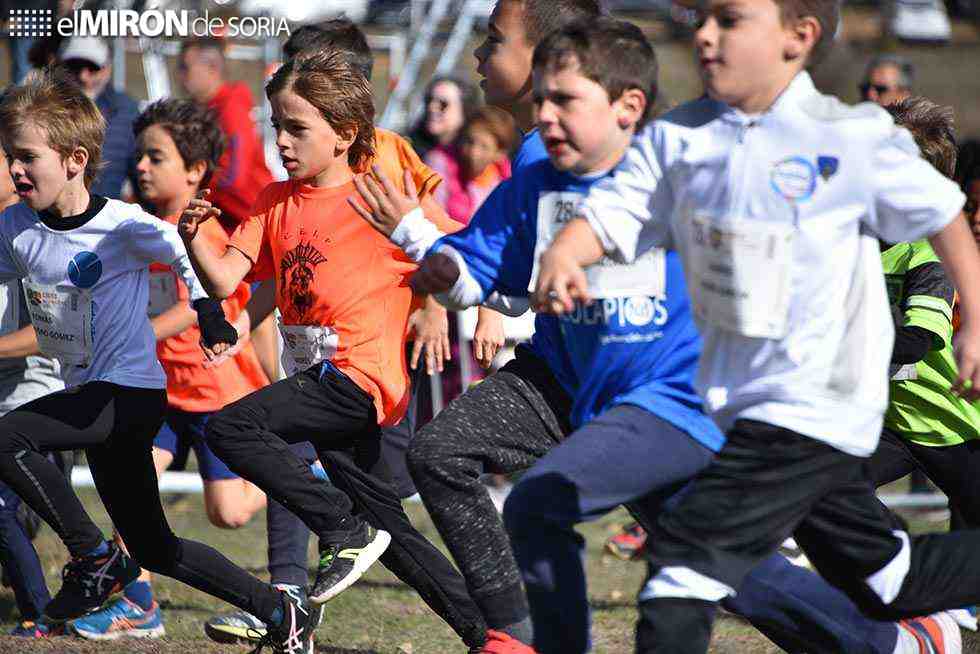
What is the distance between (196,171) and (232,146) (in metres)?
2.95

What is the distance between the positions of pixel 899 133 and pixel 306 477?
7.00ft

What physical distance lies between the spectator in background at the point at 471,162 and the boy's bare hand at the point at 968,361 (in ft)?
19.8

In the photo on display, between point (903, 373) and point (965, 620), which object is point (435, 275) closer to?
point (903, 373)

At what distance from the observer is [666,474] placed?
11.7ft

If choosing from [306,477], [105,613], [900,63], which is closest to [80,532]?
[105,613]

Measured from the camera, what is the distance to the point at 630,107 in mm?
3762

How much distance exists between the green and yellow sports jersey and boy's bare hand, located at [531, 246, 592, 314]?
166 centimetres

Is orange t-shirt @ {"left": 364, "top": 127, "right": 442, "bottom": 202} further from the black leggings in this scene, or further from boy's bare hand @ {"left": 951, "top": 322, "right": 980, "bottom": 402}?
boy's bare hand @ {"left": 951, "top": 322, "right": 980, "bottom": 402}

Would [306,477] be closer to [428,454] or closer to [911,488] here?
[428,454]

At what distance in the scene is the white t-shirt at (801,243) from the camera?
10.6 ft

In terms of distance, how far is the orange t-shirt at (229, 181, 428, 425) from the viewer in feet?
15.3

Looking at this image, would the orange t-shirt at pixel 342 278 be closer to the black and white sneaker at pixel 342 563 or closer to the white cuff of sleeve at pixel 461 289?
the black and white sneaker at pixel 342 563

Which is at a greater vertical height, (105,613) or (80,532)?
(80,532)

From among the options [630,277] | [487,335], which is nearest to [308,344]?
[487,335]
